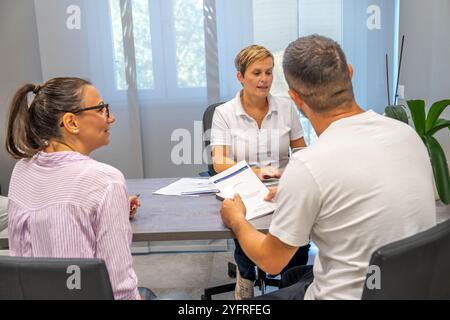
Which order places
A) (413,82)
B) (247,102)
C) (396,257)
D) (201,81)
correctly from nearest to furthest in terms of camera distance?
(396,257), (247,102), (413,82), (201,81)

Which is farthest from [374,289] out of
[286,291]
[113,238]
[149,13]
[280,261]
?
[149,13]

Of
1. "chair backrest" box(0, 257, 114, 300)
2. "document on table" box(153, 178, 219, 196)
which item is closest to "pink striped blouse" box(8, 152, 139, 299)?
"chair backrest" box(0, 257, 114, 300)

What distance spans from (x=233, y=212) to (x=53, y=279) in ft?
2.22

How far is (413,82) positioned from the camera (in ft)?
9.94

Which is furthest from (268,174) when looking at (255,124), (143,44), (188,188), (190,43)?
(143,44)

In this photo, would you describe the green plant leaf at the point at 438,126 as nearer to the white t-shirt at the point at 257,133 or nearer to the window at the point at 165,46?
the white t-shirt at the point at 257,133

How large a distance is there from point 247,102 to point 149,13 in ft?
3.88

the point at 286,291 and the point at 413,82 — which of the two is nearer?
the point at 286,291

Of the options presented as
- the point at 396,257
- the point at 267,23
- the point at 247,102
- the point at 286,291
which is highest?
the point at 267,23

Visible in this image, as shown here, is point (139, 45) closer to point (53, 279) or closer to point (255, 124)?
point (255, 124)

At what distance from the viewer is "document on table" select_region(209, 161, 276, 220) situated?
1.65 metres

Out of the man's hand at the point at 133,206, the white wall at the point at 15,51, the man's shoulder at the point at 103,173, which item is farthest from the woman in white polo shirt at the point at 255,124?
the white wall at the point at 15,51

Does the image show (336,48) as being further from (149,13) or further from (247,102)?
(149,13)

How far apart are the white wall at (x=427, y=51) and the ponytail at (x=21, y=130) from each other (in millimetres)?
2270
